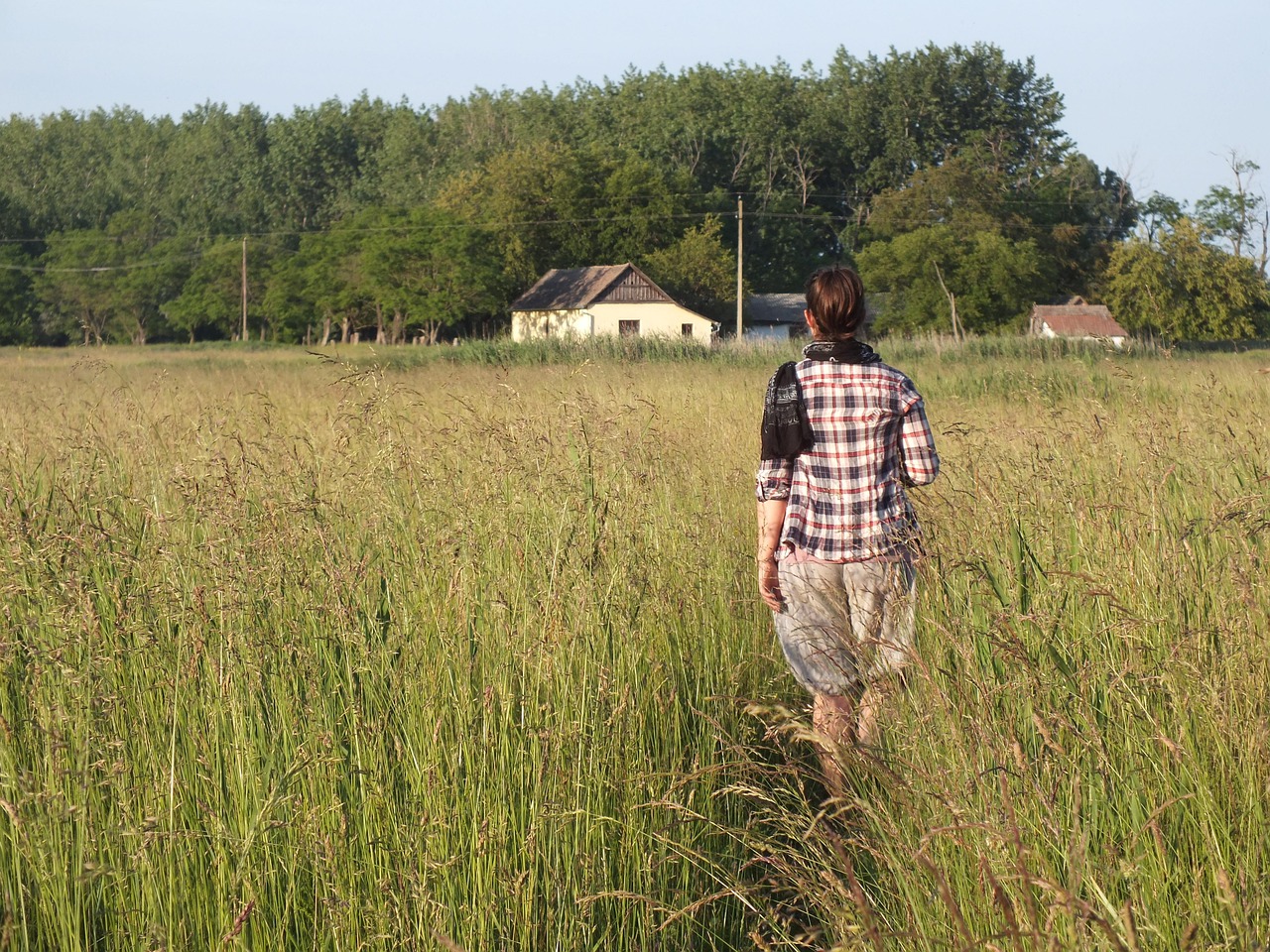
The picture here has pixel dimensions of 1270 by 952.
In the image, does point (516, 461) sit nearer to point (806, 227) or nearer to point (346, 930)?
point (346, 930)

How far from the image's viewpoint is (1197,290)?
55.2 metres

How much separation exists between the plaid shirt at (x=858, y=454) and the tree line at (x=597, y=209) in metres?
53.3

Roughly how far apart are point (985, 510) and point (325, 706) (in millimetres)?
2425

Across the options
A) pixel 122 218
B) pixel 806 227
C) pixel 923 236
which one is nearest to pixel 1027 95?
pixel 806 227

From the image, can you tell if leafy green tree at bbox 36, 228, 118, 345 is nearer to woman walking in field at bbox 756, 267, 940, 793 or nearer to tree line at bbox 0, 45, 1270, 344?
tree line at bbox 0, 45, 1270, 344

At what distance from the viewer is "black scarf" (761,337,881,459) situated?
3.75 meters

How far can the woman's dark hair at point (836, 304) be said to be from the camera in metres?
3.74

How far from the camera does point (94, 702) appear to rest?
2652mm

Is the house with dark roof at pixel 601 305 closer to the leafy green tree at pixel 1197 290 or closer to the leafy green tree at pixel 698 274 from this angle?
the leafy green tree at pixel 698 274

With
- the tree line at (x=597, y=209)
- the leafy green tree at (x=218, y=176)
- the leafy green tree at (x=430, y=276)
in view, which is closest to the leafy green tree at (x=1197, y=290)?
the tree line at (x=597, y=209)

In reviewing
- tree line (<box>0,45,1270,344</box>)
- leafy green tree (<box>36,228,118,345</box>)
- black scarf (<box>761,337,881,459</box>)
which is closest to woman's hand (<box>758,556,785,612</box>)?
black scarf (<box>761,337,881,459</box>)

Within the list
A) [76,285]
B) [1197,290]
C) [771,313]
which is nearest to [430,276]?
[771,313]

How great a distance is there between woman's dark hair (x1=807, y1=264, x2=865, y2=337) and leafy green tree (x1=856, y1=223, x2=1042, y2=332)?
56.4m

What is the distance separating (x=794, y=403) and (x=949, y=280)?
193 ft
